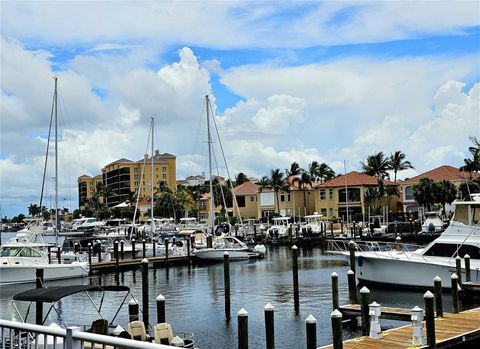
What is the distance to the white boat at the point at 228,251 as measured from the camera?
53.9 metres

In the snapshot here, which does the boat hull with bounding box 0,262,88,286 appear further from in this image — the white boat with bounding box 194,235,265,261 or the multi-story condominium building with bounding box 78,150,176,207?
the multi-story condominium building with bounding box 78,150,176,207

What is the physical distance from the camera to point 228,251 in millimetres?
54562

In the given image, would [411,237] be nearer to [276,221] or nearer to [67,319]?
[276,221]

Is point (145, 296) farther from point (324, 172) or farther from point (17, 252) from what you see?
point (324, 172)

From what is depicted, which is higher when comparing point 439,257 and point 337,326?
point 439,257

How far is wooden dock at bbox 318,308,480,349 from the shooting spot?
16.2 metres

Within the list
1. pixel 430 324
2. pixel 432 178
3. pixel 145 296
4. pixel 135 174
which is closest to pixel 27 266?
pixel 145 296

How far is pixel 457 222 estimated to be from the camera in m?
30.6

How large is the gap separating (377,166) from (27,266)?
72.1 m

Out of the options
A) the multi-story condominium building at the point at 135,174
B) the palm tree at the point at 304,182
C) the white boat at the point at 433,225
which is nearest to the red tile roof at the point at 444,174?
the white boat at the point at 433,225

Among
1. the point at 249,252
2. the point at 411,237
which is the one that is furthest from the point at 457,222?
the point at 411,237

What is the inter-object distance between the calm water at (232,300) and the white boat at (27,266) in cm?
81

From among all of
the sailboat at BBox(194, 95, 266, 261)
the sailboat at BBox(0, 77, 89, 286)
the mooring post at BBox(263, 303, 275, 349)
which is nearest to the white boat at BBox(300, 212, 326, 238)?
the sailboat at BBox(194, 95, 266, 261)

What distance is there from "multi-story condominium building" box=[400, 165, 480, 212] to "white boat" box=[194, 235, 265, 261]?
145 ft
